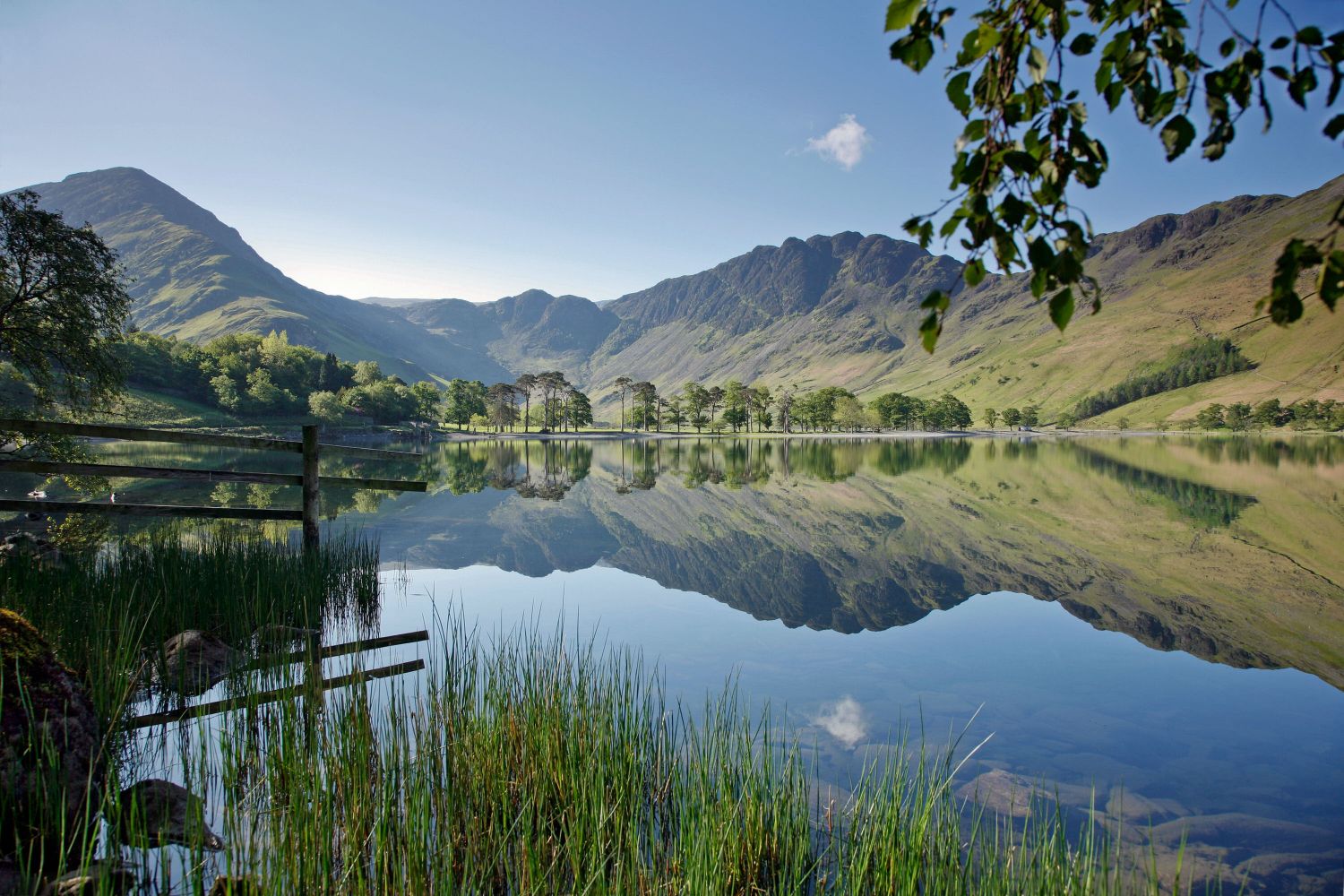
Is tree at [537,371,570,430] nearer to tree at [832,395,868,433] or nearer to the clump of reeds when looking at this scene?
tree at [832,395,868,433]

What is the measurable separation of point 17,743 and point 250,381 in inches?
3991

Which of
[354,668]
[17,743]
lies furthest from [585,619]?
[17,743]

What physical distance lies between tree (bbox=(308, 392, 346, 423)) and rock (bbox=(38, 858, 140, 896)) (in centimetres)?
8638

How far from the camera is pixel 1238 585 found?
13.2 metres

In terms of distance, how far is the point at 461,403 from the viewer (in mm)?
115750

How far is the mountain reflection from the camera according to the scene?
11.6 m

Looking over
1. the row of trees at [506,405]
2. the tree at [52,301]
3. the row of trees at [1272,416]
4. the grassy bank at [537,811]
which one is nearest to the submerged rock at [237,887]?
the grassy bank at [537,811]

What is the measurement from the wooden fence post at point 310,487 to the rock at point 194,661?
2.49 m

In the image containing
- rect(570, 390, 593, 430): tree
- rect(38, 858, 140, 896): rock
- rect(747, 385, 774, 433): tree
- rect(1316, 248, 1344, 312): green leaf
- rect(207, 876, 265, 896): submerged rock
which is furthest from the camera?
rect(747, 385, 774, 433): tree

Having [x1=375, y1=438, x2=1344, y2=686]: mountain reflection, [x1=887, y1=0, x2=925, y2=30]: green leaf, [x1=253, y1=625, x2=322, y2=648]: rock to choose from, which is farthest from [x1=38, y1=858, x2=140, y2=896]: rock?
[x1=375, y1=438, x2=1344, y2=686]: mountain reflection

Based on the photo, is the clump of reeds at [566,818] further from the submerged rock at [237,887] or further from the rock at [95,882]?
the rock at [95,882]

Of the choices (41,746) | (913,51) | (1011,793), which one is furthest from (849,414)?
(913,51)

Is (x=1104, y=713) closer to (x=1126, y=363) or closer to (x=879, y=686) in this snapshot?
(x=879, y=686)

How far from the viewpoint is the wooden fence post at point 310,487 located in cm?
915
